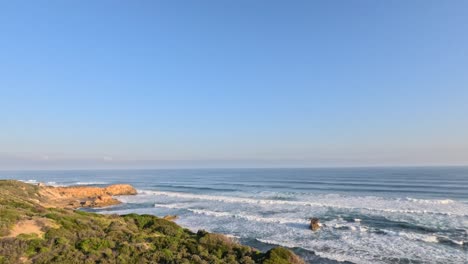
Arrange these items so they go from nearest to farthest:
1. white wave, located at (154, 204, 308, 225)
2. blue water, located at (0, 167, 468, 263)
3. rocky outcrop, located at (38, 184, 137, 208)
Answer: blue water, located at (0, 167, 468, 263)
white wave, located at (154, 204, 308, 225)
rocky outcrop, located at (38, 184, 137, 208)

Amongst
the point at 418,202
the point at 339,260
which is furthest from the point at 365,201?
the point at 339,260

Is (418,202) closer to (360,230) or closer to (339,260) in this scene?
(360,230)

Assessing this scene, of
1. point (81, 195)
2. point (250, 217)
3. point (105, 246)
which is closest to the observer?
point (105, 246)

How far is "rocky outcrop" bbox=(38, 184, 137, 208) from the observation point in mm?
51125

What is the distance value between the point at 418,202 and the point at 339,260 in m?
36.2

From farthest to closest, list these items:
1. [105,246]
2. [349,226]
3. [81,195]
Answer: [81,195] < [349,226] < [105,246]

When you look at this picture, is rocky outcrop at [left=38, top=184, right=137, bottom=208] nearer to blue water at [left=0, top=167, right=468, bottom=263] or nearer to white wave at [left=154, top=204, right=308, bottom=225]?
blue water at [left=0, top=167, right=468, bottom=263]

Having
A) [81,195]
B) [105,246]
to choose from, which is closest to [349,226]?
[105,246]

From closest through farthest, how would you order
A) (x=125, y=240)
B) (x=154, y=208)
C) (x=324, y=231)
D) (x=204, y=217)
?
(x=125, y=240)
(x=324, y=231)
(x=204, y=217)
(x=154, y=208)

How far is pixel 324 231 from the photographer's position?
99.8ft

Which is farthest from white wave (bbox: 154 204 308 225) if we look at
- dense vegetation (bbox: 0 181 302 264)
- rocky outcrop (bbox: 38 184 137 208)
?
dense vegetation (bbox: 0 181 302 264)

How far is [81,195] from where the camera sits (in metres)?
62.0

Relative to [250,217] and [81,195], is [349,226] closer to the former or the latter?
[250,217]

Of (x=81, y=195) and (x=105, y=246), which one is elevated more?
(x=105, y=246)
